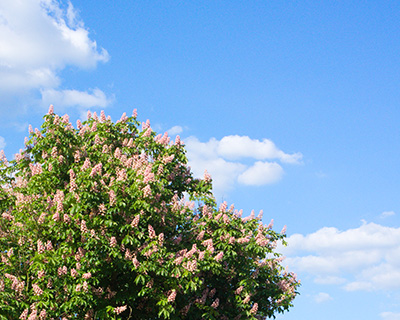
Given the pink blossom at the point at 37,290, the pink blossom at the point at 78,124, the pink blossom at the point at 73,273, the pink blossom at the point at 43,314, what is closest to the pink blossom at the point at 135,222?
the pink blossom at the point at 73,273

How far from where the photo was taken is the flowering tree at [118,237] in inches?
555

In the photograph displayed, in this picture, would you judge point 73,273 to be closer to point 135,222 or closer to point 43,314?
point 43,314

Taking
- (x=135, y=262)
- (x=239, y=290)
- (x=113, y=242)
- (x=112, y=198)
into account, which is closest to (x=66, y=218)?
(x=112, y=198)

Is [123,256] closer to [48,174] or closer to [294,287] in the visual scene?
[48,174]

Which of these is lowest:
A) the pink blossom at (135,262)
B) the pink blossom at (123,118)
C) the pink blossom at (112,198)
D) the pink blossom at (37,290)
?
the pink blossom at (37,290)

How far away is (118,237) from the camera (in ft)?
49.9

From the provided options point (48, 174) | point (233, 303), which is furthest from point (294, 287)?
point (48, 174)

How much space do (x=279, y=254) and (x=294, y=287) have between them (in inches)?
85.2

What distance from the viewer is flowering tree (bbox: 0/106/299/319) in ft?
46.3

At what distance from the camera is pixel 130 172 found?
15.4m

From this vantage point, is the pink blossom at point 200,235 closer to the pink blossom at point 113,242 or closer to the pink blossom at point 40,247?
the pink blossom at point 113,242

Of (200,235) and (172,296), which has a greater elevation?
(200,235)

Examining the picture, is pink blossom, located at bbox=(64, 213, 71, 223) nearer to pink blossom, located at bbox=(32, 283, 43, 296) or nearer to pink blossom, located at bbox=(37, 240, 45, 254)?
pink blossom, located at bbox=(37, 240, 45, 254)

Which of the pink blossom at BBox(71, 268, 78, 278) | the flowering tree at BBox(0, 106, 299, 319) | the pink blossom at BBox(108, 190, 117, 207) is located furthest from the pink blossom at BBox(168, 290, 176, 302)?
the pink blossom at BBox(108, 190, 117, 207)
